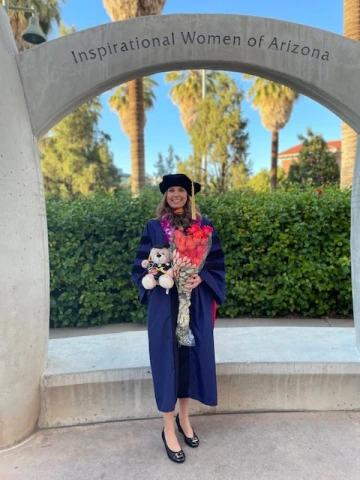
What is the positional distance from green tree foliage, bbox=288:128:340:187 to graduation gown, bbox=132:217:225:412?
1875 centimetres

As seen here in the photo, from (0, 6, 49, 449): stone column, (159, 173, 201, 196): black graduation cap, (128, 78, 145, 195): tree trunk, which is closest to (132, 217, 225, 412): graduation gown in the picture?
(159, 173, 201, 196): black graduation cap

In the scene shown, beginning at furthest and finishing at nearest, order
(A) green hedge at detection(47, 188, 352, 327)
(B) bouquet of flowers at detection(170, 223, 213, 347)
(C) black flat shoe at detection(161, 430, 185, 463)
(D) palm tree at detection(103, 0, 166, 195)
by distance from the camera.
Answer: (D) palm tree at detection(103, 0, 166, 195) → (A) green hedge at detection(47, 188, 352, 327) → (C) black flat shoe at detection(161, 430, 185, 463) → (B) bouquet of flowers at detection(170, 223, 213, 347)

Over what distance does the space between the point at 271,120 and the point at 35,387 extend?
2099 centimetres

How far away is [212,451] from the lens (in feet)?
8.39

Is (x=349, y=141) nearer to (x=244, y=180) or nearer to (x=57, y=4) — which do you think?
(x=244, y=180)

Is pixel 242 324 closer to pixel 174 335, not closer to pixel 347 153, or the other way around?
pixel 174 335

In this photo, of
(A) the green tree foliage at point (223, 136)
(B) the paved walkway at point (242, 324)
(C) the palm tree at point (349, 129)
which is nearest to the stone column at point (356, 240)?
(B) the paved walkway at point (242, 324)

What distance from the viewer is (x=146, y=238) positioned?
103 inches

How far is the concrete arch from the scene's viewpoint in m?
2.68

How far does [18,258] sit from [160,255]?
3.39 feet

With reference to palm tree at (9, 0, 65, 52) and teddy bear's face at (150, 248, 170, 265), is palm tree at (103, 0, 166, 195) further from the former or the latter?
teddy bear's face at (150, 248, 170, 265)

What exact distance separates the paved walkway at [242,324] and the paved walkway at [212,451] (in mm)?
2042

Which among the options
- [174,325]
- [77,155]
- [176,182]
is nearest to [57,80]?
[176,182]

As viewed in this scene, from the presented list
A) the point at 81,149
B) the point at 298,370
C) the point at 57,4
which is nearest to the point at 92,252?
the point at 298,370
